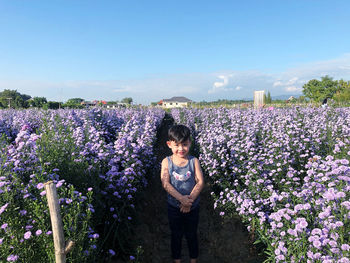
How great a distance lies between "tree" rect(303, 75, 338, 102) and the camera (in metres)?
66.0

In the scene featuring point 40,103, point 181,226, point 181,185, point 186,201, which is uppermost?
point 40,103

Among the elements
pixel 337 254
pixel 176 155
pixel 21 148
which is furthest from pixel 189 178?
pixel 21 148

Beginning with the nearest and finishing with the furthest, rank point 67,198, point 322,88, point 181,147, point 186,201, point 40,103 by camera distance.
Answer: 1. point 67,198
2. point 186,201
3. point 181,147
4. point 40,103
5. point 322,88

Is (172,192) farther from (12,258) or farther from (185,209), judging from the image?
(12,258)

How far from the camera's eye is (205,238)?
13.4 ft

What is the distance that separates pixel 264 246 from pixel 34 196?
3.18 m

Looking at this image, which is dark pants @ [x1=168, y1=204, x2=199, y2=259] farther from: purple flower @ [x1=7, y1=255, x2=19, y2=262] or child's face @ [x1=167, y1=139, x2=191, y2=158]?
purple flower @ [x1=7, y1=255, x2=19, y2=262]

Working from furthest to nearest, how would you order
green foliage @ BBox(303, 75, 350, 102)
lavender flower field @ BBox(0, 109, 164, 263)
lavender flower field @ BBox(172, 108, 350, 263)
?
green foliage @ BBox(303, 75, 350, 102)
lavender flower field @ BBox(172, 108, 350, 263)
lavender flower field @ BBox(0, 109, 164, 263)

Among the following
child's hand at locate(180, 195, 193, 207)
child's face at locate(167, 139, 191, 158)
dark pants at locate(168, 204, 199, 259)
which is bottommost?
dark pants at locate(168, 204, 199, 259)

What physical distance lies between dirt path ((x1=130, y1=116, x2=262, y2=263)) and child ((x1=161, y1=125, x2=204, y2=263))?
0.67 m

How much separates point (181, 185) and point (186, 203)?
10.7 inches

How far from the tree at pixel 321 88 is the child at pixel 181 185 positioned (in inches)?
2809

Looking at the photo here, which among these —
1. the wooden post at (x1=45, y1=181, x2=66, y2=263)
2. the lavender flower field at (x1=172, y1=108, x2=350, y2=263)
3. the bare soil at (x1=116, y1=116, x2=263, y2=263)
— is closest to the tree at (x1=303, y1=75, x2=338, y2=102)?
the lavender flower field at (x1=172, y1=108, x2=350, y2=263)

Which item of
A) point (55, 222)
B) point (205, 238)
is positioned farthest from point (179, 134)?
point (205, 238)
